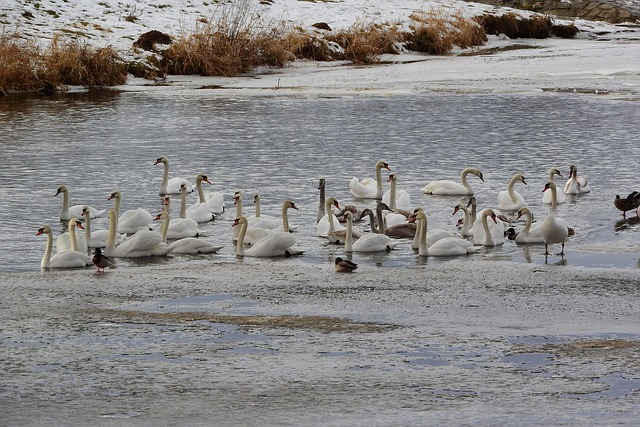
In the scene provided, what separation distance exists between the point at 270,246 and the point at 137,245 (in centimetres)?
138

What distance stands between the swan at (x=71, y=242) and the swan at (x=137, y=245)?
261 millimetres

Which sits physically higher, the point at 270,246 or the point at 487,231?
the point at 487,231

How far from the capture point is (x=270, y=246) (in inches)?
453

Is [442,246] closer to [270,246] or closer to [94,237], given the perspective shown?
[270,246]

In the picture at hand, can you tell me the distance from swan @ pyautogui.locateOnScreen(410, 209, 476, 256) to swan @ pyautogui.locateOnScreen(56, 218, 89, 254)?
11.3 ft

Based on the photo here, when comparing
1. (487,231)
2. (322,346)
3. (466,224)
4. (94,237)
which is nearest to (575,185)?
(466,224)

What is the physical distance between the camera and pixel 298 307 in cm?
907

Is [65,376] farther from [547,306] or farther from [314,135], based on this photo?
[314,135]

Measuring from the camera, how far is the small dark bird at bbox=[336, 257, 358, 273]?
10.5 m

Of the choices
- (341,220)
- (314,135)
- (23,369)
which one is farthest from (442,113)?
(23,369)

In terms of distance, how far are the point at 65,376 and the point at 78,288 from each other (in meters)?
2.76

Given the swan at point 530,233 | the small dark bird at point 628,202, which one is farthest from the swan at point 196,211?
the small dark bird at point 628,202

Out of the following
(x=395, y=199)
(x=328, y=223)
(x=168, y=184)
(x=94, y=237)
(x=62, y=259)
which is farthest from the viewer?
(x=168, y=184)

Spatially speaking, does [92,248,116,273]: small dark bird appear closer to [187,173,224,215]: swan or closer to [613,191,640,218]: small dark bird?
[187,173,224,215]: swan
